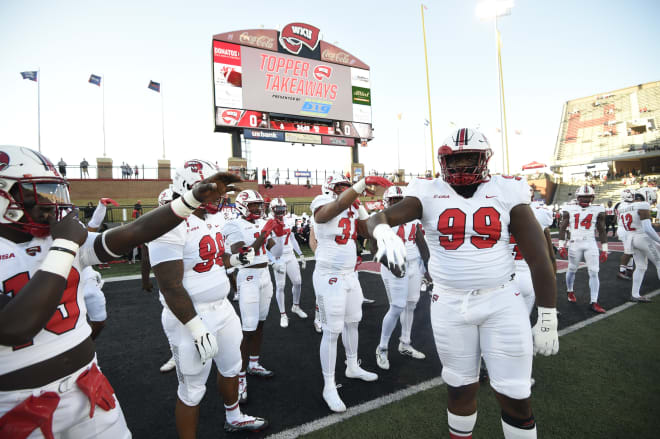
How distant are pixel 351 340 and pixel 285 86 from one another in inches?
908

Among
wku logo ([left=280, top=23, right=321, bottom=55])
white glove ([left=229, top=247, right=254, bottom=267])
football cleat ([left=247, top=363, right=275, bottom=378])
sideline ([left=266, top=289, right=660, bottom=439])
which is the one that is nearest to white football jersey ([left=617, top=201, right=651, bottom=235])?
sideline ([left=266, top=289, right=660, bottom=439])

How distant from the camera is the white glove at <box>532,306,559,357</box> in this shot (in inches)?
98.0

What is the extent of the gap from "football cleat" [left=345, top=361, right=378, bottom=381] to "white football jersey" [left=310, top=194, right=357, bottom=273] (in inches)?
54.4

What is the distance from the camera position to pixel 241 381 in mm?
3881

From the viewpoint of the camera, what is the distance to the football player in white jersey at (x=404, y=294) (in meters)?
4.67

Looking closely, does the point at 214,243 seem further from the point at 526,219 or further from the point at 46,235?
the point at 526,219

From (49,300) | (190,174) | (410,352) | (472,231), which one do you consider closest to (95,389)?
(49,300)

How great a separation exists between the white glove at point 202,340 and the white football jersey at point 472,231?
74.6 inches

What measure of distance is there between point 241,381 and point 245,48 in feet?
77.0

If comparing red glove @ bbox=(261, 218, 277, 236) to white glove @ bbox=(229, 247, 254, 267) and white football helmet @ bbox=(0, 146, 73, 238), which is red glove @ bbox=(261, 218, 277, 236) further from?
white football helmet @ bbox=(0, 146, 73, 238)

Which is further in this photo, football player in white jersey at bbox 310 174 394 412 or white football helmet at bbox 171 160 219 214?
football player in white jersey at bbox 310 174 394 412

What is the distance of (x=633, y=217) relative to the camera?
7738 mm

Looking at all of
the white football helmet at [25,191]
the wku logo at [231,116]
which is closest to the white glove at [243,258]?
the white football helmet at [25,191]

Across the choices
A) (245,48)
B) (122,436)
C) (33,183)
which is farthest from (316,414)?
Result: (245,48)
